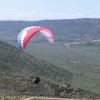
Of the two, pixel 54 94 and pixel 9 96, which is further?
pixel 54 94

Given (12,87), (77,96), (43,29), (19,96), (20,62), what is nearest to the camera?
(43,29)

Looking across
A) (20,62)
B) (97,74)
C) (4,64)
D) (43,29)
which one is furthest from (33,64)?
(43,29)

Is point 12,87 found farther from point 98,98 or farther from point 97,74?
point 97,74

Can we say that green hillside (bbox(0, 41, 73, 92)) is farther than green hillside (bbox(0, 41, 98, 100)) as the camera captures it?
Yes

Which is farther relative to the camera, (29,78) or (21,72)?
(21,72)

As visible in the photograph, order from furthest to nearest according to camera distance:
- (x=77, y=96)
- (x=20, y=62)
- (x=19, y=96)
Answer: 1. (x=20, y=62)
2. (x=77, y=96)
3. (x=19, y=96)

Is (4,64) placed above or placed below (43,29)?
below

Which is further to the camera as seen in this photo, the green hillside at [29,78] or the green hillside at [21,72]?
the green hillside at [21,72]

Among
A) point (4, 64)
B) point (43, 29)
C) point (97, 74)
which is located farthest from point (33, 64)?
point (43, 29)

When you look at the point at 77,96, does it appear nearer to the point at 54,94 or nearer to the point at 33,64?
the point at 54,94
